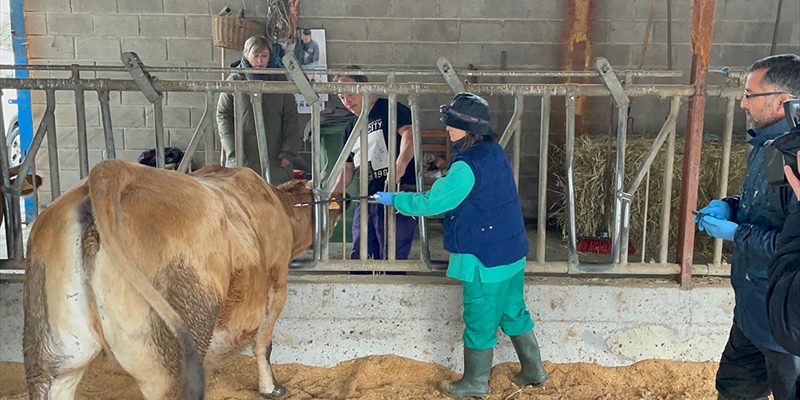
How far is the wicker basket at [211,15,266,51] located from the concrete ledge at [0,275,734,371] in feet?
12.3

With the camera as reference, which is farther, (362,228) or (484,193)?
(362,228)

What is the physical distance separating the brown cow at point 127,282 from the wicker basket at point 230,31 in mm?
4541

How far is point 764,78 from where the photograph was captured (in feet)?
7.86

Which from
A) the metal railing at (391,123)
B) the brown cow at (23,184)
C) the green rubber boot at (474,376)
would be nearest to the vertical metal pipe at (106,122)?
the metal railing at (391,123)

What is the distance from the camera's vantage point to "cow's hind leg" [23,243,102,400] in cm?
222

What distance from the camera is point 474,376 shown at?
3.47 meters

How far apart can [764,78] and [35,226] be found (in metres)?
2.68

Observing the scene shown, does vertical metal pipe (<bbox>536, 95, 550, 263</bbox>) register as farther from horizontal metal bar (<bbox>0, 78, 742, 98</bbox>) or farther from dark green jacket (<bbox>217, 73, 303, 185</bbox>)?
dark green jacket (<bbox>217, 73, 303, 185</bbox>)

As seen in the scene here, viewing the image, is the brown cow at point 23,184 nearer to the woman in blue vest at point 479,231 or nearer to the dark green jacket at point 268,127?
the dark green jacket at point 268,127

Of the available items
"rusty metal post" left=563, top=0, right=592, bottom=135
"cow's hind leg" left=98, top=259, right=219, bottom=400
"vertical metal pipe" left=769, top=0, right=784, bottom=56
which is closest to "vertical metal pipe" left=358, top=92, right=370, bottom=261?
"cow's hind leg" left=98, top=259, right=219, bottom=400

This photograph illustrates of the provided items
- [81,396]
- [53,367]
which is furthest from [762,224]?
[81,396]

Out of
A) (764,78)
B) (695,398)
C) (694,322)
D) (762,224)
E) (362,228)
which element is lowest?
(695,398)

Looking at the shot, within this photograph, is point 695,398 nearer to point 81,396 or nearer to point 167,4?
point 81,396

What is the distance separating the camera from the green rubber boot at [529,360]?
3.56 meters
